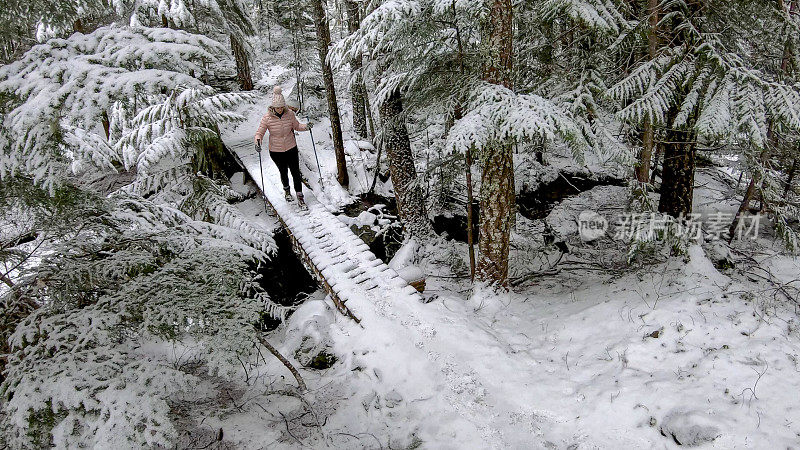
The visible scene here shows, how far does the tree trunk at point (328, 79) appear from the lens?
10438 millimetres

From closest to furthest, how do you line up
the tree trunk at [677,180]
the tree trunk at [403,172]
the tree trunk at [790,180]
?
1. the tree trunk at [677,180]
2. the tree trunk at [790,180]
3. the tree trunk at [403,172]

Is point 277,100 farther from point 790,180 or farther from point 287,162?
point 790,180

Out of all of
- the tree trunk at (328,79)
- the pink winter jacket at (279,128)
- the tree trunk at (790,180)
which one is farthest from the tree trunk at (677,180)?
the tree trunk at (328,79)

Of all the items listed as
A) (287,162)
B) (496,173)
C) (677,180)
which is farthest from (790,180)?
(287,162)

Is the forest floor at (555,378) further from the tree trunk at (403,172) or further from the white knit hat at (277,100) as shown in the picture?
the white knit hat at (277,100)

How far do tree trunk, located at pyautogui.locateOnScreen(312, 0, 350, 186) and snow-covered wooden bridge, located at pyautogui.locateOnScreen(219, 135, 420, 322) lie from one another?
1795mm

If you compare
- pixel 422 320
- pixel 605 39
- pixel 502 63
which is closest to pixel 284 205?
pixel 422 320

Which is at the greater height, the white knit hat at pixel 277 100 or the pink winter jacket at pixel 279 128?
the white knit hat at pixel 277 100

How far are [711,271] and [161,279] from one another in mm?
7721

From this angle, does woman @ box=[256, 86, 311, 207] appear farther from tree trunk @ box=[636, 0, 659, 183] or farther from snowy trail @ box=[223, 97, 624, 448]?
tree trunk @ box=[636, 0, 659, 183]

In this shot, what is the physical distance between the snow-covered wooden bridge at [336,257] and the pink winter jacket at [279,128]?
159cm

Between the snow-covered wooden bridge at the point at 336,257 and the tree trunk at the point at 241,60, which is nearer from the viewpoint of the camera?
the snow-covered wooden bridge at the point at 336,257

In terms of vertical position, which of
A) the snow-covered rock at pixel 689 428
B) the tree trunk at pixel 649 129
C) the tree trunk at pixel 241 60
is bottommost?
the snow-covered rock at pixel 689 428

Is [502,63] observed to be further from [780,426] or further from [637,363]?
[780,426]
